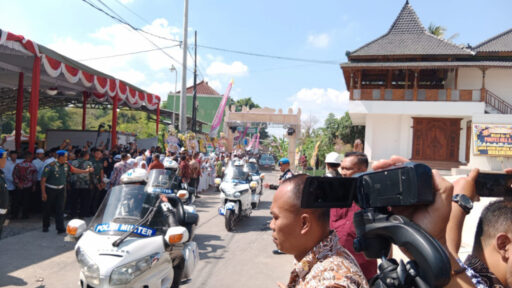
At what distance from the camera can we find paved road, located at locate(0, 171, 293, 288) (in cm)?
491

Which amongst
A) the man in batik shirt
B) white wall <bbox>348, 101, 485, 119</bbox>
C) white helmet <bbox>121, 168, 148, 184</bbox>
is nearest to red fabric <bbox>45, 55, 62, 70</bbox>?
white helmet <bbox>121, 168, 148, 184</bbox>

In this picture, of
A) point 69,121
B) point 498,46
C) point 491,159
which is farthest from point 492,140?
point 69,121

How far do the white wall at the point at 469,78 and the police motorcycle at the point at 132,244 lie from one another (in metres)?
21.4

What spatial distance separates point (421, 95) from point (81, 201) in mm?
17613

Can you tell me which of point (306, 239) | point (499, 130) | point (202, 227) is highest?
point (499, 130)

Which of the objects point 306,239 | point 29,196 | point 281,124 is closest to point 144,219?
point 306,239

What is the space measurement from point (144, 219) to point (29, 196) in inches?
253

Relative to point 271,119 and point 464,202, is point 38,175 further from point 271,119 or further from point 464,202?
point 271,119

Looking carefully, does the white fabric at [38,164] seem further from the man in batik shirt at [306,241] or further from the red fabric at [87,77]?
the man in batik shirt at [306,241]

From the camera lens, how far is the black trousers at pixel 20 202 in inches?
325

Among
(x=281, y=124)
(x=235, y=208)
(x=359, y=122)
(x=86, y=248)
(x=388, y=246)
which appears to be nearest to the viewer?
(x=388, y=246)

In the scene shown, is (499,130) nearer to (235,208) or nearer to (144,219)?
(235,208)

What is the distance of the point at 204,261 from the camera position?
5910mm

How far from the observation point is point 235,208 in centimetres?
837
